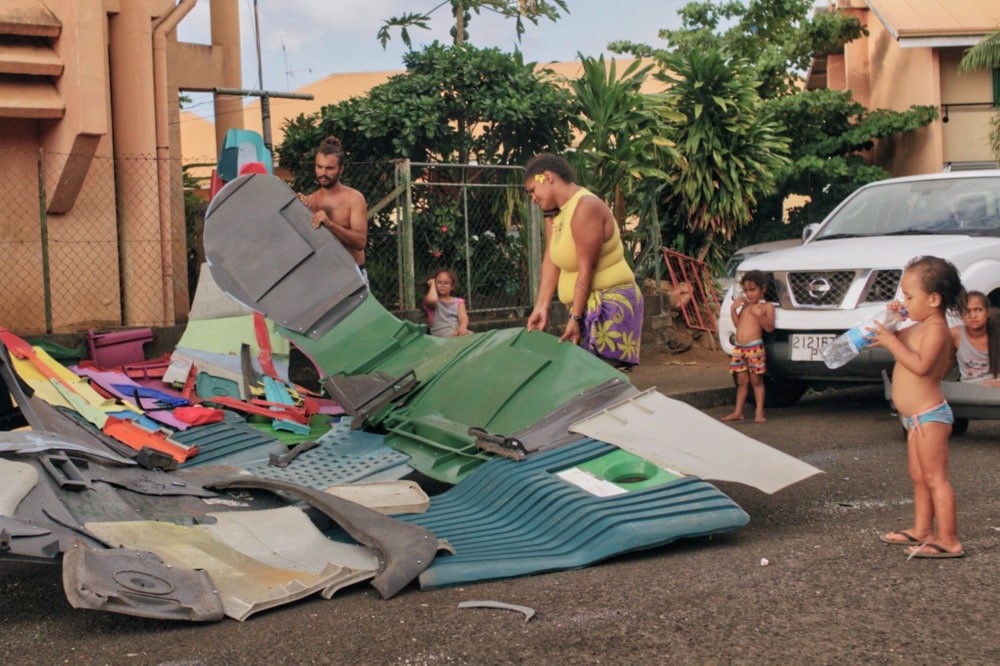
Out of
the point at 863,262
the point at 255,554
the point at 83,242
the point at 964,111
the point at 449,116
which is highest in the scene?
the point at 964,111

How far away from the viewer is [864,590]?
12.9ft

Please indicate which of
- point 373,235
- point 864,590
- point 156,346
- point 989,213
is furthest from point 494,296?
point 864,590

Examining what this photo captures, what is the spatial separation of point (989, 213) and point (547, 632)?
6199mm

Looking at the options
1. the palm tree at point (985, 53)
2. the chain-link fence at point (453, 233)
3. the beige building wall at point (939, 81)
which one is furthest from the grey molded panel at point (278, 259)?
the beige building wall at point (939, 81)

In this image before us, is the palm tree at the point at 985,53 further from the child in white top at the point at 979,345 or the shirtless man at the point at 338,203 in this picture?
the shirtless man at the point at 338,203

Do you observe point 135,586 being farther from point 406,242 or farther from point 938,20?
point 938,20

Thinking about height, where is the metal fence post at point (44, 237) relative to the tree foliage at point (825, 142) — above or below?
below

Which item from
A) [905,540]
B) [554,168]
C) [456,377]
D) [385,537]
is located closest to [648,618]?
[385,537]

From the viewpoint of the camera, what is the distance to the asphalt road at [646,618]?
11.1 feet

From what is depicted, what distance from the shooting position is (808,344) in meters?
8.12

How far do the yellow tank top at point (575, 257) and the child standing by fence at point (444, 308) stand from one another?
11.0ft

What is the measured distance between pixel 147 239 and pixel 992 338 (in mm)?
6513

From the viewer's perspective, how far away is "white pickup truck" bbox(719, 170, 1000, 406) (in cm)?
777

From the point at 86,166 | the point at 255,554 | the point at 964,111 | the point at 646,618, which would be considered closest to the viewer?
the point at 646,618
